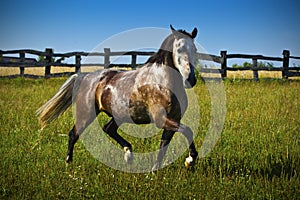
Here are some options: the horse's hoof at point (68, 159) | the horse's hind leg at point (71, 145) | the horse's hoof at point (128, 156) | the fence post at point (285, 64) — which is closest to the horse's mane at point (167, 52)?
the horse's hoof at point (128, 156)

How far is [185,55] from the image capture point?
396cm

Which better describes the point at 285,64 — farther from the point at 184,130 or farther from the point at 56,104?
the point at 184,130

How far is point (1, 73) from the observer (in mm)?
18656

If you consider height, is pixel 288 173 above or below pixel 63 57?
below

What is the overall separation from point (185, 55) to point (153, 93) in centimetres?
65

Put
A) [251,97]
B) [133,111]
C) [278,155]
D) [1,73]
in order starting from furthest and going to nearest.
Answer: [1,73] → [251,97] → [278,155] → [133,111]

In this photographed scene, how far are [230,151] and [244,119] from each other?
93.9 inches

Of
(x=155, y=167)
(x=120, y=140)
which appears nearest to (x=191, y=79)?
(x=155, y=167)

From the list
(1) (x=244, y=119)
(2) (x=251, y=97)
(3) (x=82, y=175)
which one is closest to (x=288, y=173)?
(3) (x=82, y=175)

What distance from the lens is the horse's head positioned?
3.86 m

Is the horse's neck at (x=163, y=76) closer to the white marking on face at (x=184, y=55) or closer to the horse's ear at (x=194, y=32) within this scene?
the white marking on face at (x=184, y=55)

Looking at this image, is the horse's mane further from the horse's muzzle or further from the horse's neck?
the horse's muzzle

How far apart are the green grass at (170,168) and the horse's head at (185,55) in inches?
45.9

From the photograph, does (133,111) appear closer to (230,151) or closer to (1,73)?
(230,151)
